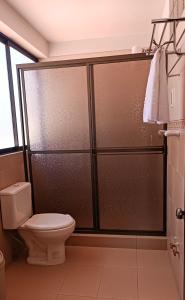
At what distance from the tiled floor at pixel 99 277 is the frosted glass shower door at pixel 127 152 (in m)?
0.31

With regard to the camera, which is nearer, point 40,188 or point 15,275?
point 15,275

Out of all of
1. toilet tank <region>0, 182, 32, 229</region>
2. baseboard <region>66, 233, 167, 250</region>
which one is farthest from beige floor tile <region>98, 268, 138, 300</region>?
toilet tank <region>0, 182, 32, 229</region>

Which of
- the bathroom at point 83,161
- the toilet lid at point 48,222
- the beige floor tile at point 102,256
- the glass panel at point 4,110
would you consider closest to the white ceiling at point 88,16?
the bathroom at point 83,161

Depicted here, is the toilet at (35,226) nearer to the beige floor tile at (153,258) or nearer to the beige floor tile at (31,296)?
the beige floor tile at (31,296)

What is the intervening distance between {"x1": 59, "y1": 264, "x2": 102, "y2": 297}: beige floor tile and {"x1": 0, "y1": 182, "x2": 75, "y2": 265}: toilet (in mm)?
198

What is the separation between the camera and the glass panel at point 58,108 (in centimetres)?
228

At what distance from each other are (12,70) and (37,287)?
85.0 inches

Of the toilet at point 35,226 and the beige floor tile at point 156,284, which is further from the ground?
the toilet at point 35,226

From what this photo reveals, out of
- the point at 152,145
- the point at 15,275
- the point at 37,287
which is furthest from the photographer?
the point at 152,145

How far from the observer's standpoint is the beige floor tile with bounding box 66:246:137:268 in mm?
2125

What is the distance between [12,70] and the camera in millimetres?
2535

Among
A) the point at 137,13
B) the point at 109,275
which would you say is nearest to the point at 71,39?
the point at 137,13

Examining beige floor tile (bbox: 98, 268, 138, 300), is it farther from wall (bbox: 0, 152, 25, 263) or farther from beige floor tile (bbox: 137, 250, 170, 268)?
wall (bbox: 0, 152, 25, 263)

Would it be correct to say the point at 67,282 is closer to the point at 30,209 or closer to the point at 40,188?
the point at 30,209
